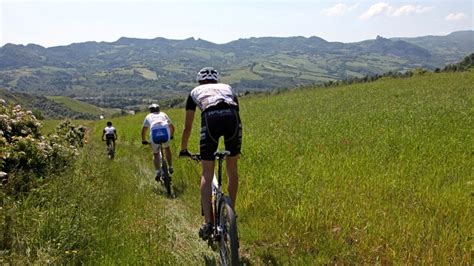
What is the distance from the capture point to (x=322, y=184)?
883 cm

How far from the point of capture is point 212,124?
5.32 meters

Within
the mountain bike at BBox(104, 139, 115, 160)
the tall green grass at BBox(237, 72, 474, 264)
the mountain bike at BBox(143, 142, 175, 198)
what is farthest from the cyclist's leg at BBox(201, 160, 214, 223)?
the mountain bike at BBox(104, 139, 115, 160)

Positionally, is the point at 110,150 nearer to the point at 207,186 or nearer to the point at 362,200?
the point at 362,200

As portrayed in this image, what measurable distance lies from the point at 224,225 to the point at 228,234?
0.28 meters

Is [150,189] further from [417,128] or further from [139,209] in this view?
[417,128]

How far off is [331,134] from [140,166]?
25.1 feet

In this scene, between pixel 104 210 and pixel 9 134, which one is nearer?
pixel 104 210

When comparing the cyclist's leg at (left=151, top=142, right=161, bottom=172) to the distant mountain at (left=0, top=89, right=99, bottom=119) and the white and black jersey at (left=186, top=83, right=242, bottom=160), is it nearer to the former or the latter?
the white and black jersey at (left=186, top=83, right=242, bottom=160)

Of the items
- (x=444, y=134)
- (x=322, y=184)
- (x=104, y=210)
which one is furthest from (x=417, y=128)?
(x=104, y=210)

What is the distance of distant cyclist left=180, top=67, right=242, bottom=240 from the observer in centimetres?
534

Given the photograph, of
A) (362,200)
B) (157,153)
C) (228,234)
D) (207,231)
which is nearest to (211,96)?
(228,234)

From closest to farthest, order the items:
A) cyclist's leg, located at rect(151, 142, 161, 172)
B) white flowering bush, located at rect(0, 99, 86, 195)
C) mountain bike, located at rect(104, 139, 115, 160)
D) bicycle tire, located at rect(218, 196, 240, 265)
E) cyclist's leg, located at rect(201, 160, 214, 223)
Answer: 1. bicycle tire, located at rect(218, 196, 240, 265)
2. cyclist's leg, located at rect(201, 160, 214, 223)
3. white flowering bush, located at rect(0, 99, 86, 195)
4. cyclist's leg, located at rect(151, 142, 161, 172)
5. mountain bike, located at rect(104, 139, 115, 160)

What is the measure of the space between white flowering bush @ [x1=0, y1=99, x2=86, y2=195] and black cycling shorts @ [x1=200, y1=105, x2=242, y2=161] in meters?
3.70

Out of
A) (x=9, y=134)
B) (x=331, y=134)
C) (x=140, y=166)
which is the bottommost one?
(x=140, y=166)
